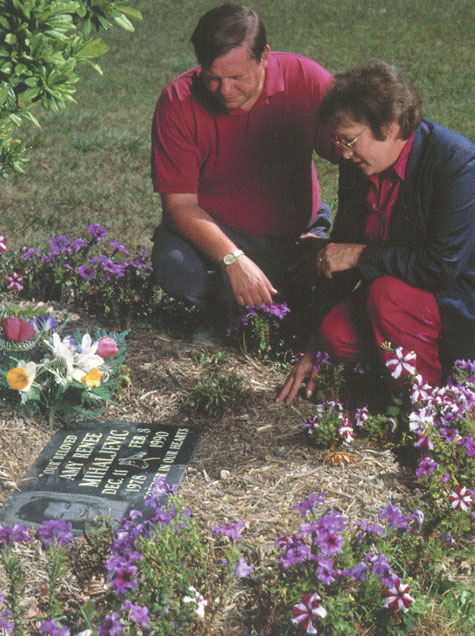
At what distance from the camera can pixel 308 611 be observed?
200cm

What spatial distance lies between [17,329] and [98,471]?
26.8 inches

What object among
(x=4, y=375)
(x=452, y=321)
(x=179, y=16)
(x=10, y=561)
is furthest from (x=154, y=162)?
(x=179, y=16)

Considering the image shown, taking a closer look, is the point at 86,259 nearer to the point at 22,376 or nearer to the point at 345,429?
the point at 22,376

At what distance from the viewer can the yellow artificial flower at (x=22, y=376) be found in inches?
117

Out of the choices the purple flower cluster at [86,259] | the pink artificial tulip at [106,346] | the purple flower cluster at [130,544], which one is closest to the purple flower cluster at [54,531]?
the purple flower cluster at [130,544]

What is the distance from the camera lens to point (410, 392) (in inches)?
116

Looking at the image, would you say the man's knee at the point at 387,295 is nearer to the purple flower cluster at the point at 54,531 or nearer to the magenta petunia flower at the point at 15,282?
the purple flower cluster at the point at 54,531

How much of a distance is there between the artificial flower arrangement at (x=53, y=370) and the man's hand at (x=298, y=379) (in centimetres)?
74

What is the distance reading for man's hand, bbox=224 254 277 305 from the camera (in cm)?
327

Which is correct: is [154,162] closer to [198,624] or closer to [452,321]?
[452,321]

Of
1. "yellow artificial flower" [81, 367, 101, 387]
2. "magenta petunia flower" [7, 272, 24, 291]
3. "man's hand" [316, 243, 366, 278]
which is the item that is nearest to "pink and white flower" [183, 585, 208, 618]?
"yellow artificial flower" [81, 367, 101, 387]

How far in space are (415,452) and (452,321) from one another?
1.85 ft

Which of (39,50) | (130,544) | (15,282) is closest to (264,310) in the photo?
(15,282)

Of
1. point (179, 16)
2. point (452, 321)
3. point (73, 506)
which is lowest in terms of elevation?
point (179, 16)
